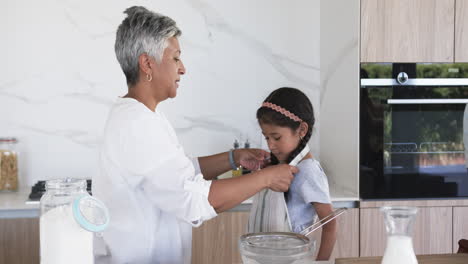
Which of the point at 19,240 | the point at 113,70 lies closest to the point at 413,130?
the point at 113,70

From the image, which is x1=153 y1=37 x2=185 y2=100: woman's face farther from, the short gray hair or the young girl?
the young girl

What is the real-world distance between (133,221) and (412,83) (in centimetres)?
162

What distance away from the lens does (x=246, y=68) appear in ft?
10.1

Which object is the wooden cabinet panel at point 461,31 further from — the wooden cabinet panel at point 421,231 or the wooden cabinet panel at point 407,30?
the wooden cabinet panel at point 421,231

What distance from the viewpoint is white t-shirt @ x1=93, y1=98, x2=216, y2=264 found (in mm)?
1471

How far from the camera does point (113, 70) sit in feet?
9.72

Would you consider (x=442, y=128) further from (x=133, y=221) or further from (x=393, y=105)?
(x=133, y=221)

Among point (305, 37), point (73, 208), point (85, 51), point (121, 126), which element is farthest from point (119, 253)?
point (305, 37)

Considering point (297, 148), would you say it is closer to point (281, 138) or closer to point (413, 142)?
point (281, 138)

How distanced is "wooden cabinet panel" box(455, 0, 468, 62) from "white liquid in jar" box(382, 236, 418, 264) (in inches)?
75.7

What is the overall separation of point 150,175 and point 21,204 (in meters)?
1.21

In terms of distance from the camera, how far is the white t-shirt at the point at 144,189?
4.83ft

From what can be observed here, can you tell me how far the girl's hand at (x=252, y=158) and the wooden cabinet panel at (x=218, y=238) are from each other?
52 centimetres

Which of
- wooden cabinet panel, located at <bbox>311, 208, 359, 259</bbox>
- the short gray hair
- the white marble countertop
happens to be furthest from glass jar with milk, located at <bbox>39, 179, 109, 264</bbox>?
wooden cabinet panel, located at <bbox>311, 208, 359, 259</bbox>
